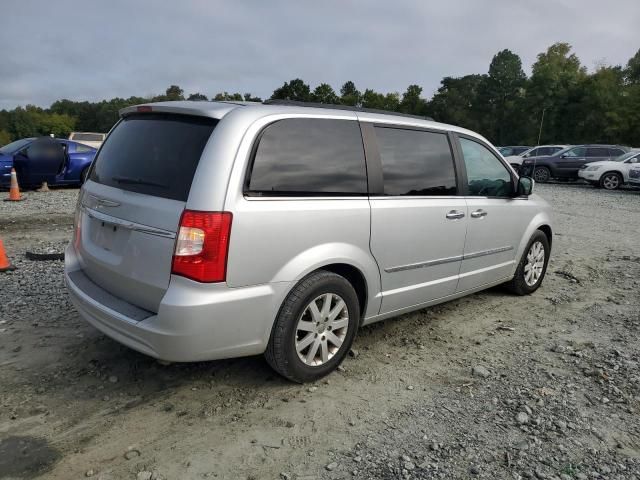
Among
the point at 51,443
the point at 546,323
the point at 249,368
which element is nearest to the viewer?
the point at 51,443

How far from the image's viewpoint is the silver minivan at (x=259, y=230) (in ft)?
9.09

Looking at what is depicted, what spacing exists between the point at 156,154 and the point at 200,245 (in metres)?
0.76

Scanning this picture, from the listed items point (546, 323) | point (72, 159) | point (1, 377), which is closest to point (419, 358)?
point (546, 323)

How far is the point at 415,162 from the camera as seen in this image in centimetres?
396

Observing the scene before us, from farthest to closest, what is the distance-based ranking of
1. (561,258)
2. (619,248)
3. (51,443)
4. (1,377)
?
1. (619,248)
2. (561,258)
3. (1,377)
4. (51,443)

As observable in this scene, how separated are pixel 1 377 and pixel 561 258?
689 cm

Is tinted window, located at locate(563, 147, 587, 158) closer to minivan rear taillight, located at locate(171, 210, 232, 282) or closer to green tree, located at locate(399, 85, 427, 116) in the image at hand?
minivan rear taillight, located at locate(171, 210, 232, 282)

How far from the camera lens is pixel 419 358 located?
3.85 metres

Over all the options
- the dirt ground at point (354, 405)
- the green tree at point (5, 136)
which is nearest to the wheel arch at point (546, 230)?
the dirt ground at point (354, 405)

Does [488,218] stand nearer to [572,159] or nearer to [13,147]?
[13,147]

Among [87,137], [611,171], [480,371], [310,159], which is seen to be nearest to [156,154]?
[310,159]

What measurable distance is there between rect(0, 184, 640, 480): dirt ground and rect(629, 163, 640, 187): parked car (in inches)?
626

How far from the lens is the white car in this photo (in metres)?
18.7

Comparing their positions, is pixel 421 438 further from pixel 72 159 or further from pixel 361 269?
pixel 72 159
